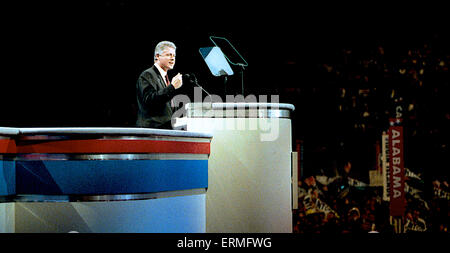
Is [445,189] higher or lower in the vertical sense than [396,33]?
lower

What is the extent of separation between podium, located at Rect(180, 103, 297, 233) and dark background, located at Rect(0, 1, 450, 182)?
140 centimetres

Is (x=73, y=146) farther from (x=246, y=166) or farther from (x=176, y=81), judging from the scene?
(x=246, y=166)

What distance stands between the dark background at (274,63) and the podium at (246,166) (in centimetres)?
140

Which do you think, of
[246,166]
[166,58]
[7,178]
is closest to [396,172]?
[246,166]

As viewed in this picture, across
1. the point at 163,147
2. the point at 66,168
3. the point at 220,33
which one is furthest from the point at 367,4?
the point at 66,168

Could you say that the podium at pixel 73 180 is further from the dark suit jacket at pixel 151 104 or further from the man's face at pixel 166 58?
the man's face at pixel 166 58

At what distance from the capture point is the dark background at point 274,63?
4.80 meters

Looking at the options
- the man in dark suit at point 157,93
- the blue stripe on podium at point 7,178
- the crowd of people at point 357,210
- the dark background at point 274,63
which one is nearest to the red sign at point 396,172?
the crowd of people at point 357,210

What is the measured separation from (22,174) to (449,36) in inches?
183

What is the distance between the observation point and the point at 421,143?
560cm

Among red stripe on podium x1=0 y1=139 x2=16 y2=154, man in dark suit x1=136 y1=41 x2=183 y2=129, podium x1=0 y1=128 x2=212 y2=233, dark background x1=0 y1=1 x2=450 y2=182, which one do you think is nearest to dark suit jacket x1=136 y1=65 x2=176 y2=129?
man in dark suit x1=136 y1=41 x2=183 y2=129

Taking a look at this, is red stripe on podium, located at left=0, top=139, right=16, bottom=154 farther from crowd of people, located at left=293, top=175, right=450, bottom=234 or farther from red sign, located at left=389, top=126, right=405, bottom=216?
red sign, located at left=389, top=126, right=405, bottom=216

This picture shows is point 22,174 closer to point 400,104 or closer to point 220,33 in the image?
point 220,33

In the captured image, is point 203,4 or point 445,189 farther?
point 445,189
